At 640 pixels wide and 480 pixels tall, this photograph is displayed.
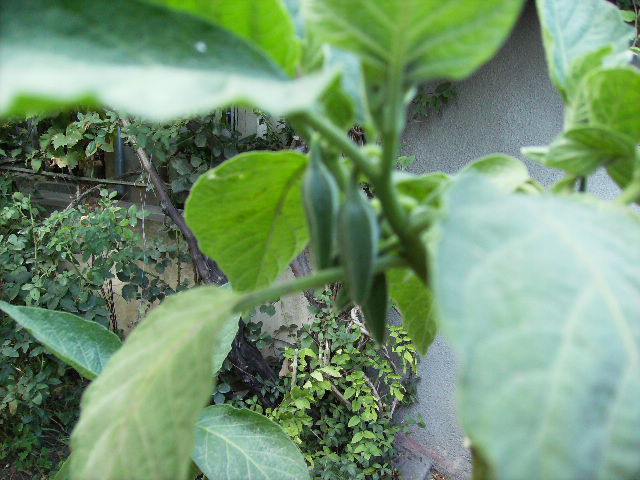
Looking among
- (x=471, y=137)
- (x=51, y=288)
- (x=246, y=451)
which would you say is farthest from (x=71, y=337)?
(x=471, y=137)

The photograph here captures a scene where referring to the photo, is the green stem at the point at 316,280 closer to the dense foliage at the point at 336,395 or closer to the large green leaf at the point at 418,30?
the large green leaf at the point at 418,30

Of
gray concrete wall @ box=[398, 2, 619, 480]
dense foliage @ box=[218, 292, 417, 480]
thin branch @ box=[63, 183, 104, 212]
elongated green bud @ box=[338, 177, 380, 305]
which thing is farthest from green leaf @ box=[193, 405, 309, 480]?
thin branch @ box=[63, 183, 104, 212]

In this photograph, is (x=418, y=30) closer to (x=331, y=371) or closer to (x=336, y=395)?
(x=331, y=371)

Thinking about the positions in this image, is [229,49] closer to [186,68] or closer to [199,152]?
[186,68]

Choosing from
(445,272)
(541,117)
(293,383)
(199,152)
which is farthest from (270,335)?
(445,272)

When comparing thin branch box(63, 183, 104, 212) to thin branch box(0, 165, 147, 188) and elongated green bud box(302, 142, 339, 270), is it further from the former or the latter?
elongated green bud box(302, 142, 339, 270)

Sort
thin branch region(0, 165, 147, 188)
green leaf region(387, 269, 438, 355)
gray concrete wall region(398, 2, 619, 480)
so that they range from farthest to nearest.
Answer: thin branch region(0, 165, 147, 188)
gray concrete wall region(398, 2, 619, 480)
green leaf region(387, 269, 438, 355)

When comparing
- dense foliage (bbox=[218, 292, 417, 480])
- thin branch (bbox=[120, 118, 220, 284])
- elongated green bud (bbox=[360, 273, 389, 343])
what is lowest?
dense foliage (bbox=[218, 292, 417, 480])
